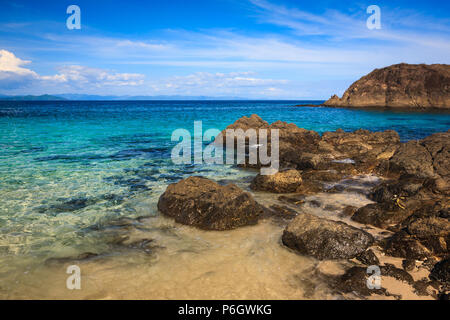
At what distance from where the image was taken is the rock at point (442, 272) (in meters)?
5.46

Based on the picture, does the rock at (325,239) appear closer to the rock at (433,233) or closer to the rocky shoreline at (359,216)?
the rocky shoreline at (359,216)

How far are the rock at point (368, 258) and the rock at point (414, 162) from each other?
8.13 m

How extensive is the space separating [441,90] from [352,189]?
85074 mm

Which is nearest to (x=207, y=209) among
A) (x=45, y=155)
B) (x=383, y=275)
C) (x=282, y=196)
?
(x=282, y=196)

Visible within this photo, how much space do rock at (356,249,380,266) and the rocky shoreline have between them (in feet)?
0.07

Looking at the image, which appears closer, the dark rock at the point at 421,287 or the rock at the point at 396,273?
the dark rock at the point at 421,287

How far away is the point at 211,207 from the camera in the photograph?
8.52m

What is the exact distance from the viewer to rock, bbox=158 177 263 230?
8.31 metres

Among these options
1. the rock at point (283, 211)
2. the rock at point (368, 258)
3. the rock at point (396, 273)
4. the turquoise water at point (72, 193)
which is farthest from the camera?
the rock at point (283, 211)

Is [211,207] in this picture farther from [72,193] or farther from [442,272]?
[72,193]

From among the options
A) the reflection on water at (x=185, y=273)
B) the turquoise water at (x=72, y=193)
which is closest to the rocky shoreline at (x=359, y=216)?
the reflection on water at (x=185, y=273)

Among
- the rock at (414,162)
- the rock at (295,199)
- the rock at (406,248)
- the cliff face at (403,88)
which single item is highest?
the cliff face at (403,88)
